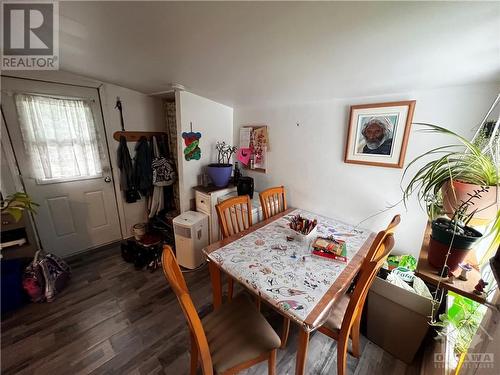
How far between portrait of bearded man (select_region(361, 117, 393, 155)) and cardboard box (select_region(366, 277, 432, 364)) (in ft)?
3.22

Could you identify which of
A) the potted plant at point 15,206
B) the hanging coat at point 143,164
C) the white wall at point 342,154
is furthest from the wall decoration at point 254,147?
the potted plant at point 15,206

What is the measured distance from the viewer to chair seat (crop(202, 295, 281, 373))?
2.98ft

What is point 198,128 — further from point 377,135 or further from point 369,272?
point 369,272

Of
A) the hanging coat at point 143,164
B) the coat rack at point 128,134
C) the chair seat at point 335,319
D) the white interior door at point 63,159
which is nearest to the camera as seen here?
the chair seat at point 335,319

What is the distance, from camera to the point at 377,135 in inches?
60.5

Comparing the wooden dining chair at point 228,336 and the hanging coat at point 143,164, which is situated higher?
the hanging coat at point 143,164

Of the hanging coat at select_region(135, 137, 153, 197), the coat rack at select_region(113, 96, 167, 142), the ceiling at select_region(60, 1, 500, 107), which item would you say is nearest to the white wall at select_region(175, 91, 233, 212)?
the ceiling at select_region(60, 1, 500, 107)

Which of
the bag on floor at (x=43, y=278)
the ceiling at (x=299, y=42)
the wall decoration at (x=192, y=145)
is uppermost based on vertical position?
the ceiling at (x=299, y=42)

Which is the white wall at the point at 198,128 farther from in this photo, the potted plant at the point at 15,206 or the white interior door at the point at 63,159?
the potted plant at the point at 15,206

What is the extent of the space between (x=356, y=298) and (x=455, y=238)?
48 cm

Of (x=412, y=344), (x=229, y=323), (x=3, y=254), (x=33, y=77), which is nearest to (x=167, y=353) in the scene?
(x=229, y=323)

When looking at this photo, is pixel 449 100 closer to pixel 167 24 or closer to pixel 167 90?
pixel 167 24

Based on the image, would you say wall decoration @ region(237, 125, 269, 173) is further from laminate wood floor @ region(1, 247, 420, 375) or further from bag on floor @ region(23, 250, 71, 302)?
bag on floor @ region(23, 250, 71, 302)

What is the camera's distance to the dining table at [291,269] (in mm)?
867
